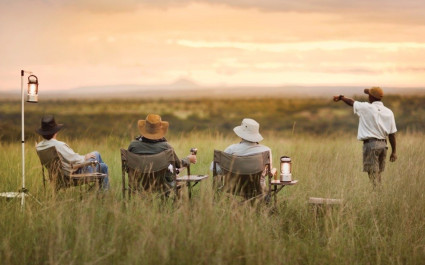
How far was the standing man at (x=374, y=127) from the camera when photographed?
8492 mm

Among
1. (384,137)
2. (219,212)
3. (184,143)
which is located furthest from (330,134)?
(219,212)

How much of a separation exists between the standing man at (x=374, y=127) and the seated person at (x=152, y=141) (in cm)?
229

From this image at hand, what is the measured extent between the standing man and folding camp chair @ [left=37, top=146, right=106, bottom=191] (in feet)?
10.0

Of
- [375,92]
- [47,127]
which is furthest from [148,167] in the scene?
[375,92]

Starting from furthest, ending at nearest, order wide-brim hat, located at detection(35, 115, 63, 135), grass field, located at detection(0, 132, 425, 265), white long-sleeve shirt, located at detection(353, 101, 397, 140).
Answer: white long-sleeve shirt, located at detection(353, 101, 397, 140) < wide-brim hat, located at detection(35, 115, 63, 135) < grass field, located at detection(0, 132, 425, 265)

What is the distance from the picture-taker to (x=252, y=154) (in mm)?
7020

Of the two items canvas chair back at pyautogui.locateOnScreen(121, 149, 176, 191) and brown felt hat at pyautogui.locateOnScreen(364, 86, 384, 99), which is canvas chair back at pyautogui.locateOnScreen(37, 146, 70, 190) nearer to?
canvas chair back at pyautogui.locateOnScreen(121, 149, 176, 191)

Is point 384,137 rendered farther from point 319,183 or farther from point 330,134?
point 330,134

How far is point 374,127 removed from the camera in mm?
8531

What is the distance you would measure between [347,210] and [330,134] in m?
9.47

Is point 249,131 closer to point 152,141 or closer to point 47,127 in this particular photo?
point 152,141

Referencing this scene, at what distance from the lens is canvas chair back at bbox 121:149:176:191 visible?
7.01 meters

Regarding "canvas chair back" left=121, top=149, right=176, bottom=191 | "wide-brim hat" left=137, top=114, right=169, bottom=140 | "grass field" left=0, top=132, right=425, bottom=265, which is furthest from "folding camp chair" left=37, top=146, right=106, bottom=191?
"wide-brim hat" left=137, top=114, right=169, bottom=140

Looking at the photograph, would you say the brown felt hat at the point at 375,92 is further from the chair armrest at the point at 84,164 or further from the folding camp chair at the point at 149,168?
the chair armrest at the point at 84,164
